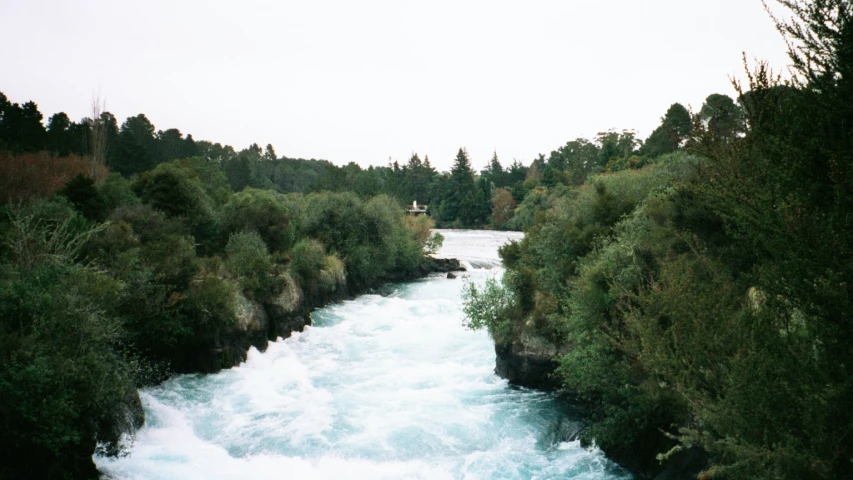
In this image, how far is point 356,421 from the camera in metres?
15.6

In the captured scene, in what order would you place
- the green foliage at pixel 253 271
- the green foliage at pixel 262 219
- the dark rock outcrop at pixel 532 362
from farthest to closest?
the green foliage at pixel 262 219, the green foliage at pixel 253 271, the dark rock outcrop at pixel 532 362

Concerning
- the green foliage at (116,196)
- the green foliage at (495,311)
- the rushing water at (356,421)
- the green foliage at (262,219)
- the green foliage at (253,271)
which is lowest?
the rushing water at (356,421)

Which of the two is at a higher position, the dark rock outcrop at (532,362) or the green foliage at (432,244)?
the green foliage at (432,244)

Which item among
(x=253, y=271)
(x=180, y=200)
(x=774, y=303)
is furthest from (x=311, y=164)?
(x=774, y=303)

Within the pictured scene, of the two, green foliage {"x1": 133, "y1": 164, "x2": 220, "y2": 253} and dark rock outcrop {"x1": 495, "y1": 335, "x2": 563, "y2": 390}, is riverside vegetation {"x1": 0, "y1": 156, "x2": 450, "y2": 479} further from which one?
dark rock outcrop {"x1": 495, "y1": 335, "x2": 563, "y2": 390}

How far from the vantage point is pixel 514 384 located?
18.3 metres

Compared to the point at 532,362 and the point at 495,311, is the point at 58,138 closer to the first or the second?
the point at 495,311

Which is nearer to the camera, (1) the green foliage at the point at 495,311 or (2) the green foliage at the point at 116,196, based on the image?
(1) the green foliage at the point at 495,311

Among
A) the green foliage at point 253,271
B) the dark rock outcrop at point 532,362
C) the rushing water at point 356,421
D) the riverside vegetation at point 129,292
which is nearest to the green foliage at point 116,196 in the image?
the riverside vegetation at point 129,292

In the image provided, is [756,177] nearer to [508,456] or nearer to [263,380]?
[508,456]

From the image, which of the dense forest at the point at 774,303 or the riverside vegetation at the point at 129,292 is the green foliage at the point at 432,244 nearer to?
the riverside vegetation at the point at 129,292

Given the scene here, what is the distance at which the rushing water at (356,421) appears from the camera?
41.8ft

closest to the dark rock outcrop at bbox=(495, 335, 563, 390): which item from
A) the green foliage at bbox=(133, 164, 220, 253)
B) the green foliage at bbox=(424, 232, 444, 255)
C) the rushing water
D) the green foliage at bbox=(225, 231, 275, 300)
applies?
the rushing water

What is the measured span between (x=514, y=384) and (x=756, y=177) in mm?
12611
